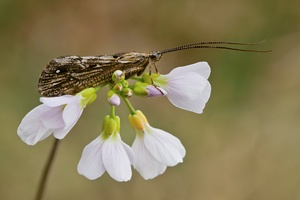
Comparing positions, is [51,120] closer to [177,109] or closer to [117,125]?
[117,125]

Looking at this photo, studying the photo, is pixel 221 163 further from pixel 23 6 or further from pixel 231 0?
pixel 23 6

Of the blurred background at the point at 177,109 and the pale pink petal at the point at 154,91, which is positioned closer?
the pale pink petal at the point at 154,91

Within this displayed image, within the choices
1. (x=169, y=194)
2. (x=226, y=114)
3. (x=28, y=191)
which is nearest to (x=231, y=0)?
(x=226, y=114)

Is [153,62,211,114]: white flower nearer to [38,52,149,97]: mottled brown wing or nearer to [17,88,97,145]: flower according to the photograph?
[38,52,149,97]: mottled brown wing

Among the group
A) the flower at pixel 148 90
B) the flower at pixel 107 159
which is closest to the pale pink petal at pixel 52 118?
the flower at pixel 107 159

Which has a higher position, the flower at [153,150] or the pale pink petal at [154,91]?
the pale pink petal at [154,91]

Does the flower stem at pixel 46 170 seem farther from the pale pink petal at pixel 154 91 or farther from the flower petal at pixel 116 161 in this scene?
the pale pink petal at pixel 154 91

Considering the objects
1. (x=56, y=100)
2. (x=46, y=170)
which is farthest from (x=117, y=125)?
(x=46, y=170)
